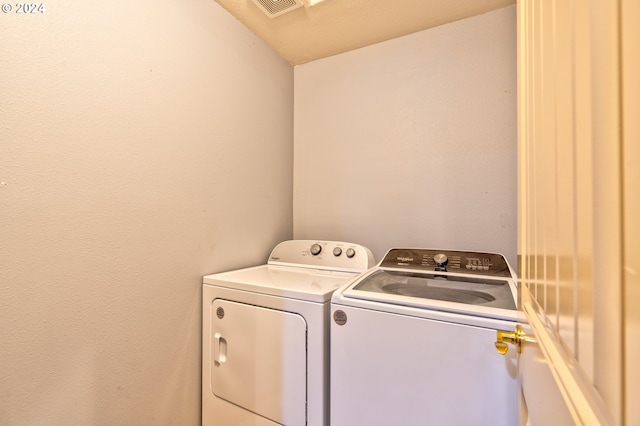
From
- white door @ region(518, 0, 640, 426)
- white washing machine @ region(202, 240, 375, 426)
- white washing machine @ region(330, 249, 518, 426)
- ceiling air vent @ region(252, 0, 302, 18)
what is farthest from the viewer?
ceiling air vent @ region(252, 0, 302, 18)

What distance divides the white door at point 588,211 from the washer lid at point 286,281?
0.79 meters

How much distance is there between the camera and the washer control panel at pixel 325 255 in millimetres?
1608

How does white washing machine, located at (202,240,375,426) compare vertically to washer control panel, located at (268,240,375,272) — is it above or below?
below

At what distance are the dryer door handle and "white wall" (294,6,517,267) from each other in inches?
39.3

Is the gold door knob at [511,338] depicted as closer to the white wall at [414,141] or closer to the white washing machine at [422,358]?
the white washing machine at [422,358]

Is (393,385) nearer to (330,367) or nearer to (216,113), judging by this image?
(330,367)

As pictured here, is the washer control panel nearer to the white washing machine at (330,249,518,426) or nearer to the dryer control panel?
the dryer control panel

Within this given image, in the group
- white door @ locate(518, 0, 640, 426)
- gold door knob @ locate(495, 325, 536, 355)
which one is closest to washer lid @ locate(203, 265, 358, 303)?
gold door knob @ locate(495, 325, 536, 355)

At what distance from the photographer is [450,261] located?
57.1 inches

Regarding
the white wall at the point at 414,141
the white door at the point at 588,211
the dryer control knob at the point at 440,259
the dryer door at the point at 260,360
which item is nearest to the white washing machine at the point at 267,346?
the dryer door at the point at 260,360

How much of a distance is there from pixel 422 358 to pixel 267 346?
2.16 feet

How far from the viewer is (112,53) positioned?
3.59 feet

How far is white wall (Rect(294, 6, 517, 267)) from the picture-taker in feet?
5.28

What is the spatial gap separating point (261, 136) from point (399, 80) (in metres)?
1.03
